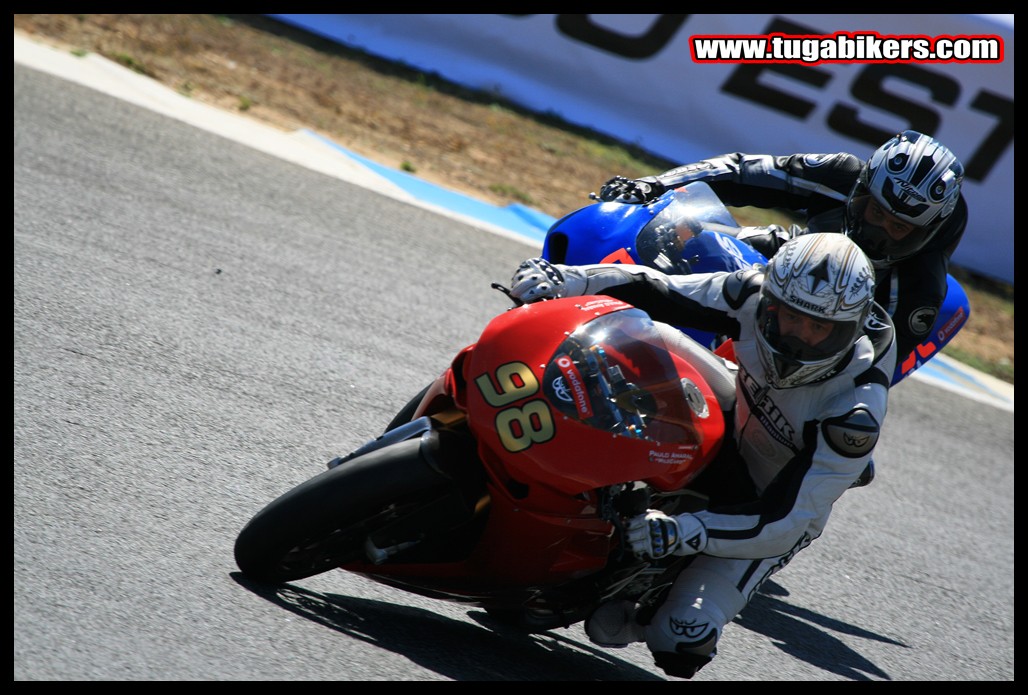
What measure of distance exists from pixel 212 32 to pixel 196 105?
2.59 meters

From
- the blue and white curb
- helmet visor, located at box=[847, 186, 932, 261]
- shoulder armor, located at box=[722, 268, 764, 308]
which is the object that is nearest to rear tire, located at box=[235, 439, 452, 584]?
shoulder armor, located at box=[722, 268, 764, 308]

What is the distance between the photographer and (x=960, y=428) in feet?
24.3

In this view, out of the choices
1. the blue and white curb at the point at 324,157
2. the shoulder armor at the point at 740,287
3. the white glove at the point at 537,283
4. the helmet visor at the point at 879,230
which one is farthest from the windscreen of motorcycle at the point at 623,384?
the blue and white curb at the point at 324,157

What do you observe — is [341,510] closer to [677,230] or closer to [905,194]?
[677,230]

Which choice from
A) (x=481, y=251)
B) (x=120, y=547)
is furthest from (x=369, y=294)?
(x=120, y=547)

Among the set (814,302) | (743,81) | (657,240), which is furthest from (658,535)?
(743,81)

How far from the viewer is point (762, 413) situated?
361 cm

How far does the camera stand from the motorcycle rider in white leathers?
3.27m

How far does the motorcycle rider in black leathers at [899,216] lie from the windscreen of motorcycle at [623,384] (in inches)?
57.2

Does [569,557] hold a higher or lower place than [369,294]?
higher

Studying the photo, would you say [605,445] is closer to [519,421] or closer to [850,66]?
[519,421]

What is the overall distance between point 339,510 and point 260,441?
4.80 ft

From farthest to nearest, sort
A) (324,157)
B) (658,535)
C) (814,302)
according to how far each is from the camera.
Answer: (324,157) → (814,302) → (658,535)
